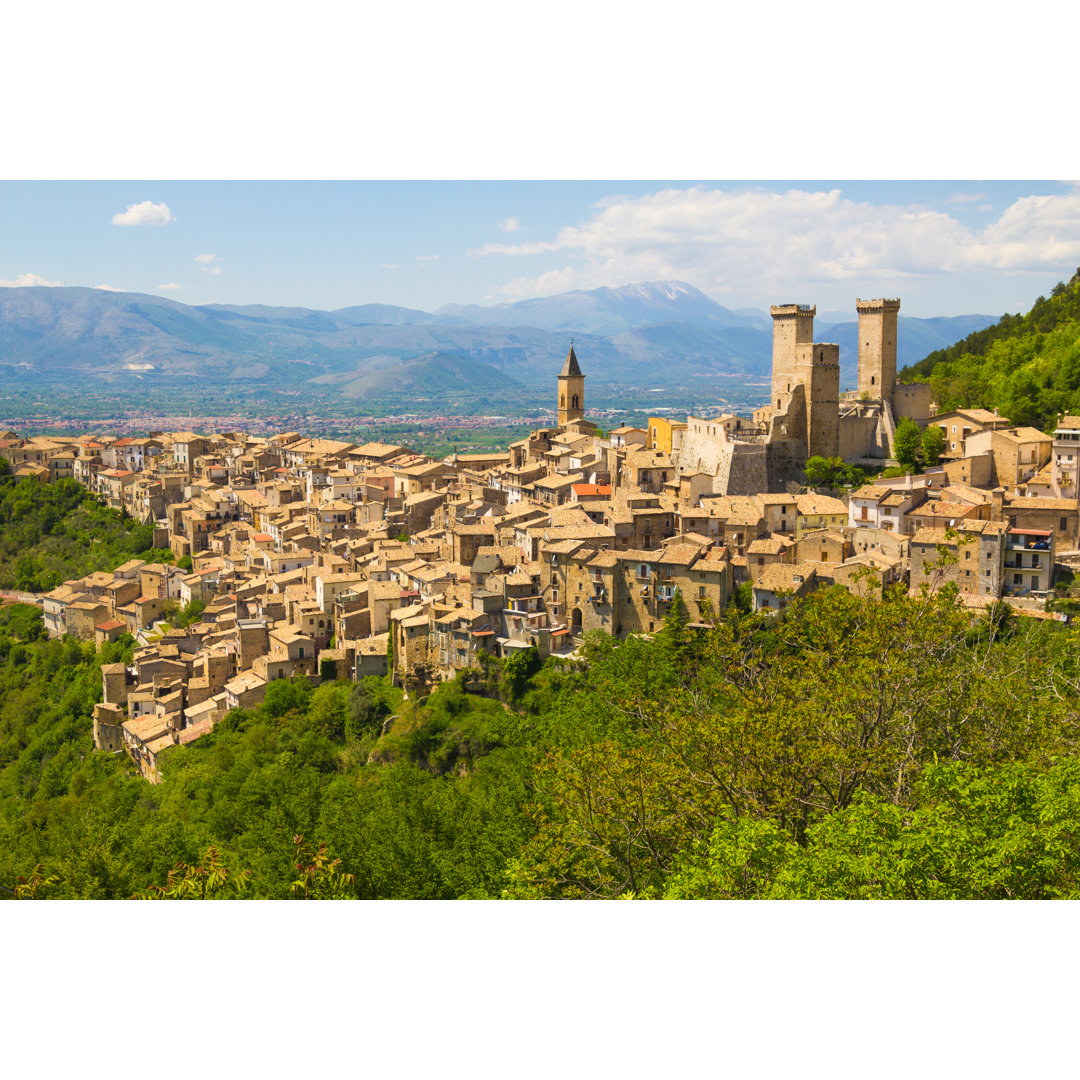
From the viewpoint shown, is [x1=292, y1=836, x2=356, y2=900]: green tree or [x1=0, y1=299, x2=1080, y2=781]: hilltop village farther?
[x1=0, y1=299, x2=1080, y2=781]: hilltop village

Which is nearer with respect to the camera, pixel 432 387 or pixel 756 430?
pixel 756 430

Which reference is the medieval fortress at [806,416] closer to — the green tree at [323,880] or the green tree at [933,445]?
the green tree at [933,445]

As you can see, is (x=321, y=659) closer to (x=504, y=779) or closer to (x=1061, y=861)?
(x=504, y=779)

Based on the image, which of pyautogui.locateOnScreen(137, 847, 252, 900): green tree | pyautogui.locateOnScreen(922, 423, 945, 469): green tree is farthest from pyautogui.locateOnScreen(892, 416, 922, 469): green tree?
pyautogui.locateOnScreen(137, 847, 252, 900): green tree

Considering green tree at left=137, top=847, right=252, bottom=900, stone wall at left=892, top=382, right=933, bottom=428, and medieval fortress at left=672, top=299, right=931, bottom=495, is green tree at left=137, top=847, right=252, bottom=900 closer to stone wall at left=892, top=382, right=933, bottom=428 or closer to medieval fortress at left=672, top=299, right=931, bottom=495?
medieval fortress at left=672, top=299, right=931, bottom=495

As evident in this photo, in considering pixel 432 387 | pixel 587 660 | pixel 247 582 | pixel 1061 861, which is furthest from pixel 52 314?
pixel 1061 861

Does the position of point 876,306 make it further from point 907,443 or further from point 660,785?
point 660,785
